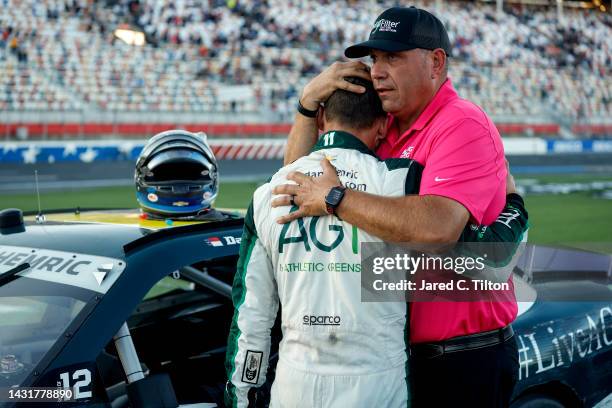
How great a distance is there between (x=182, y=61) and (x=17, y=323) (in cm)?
2197

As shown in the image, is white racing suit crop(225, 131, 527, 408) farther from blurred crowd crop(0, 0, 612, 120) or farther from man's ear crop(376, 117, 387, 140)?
blurred crowd crop(0, 0, 612, 120)

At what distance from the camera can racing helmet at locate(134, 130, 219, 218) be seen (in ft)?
10.2

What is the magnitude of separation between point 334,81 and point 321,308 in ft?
2.26

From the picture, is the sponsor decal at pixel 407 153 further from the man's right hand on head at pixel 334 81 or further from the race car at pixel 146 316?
the race car at pixel 146 316

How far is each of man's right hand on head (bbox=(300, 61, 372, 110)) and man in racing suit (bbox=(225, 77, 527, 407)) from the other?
34 mm

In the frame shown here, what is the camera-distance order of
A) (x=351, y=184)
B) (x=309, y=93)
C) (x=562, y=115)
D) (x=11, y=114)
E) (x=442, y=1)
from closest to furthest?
1. (x=351, y=184)
2. (x=309, y=93)
3. (x=11, y=114)
4. (x=562, y=115)
5. (x=442, y=1)

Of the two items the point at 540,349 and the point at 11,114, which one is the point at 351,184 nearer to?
the point at 540,349

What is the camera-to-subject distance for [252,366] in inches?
79.7

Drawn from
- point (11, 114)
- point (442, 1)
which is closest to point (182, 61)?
point (11, 114)

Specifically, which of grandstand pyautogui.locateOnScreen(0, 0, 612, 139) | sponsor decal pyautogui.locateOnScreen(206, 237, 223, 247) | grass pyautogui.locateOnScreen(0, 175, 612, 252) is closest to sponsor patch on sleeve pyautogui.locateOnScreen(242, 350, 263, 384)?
sponsor decal pyautogui.locateOnScreen(206, 237, 223, 247)

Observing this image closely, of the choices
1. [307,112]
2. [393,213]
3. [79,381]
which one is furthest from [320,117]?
[79,381]

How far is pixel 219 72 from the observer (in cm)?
2397

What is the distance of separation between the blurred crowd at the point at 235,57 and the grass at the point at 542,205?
5.32 m

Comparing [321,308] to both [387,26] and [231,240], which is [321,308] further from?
[387,26]
